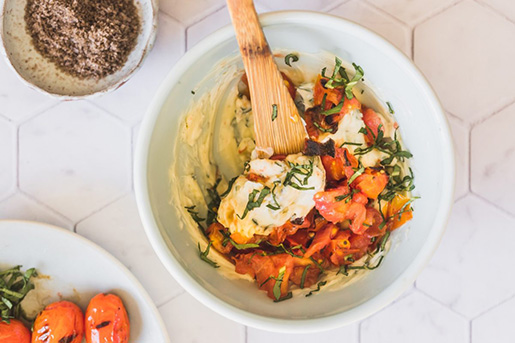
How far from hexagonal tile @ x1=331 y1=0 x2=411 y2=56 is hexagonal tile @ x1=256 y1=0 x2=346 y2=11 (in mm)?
14

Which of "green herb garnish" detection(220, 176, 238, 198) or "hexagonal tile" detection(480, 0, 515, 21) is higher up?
Answer: "hexagonal tile" detection(480, 0, 515, 21)

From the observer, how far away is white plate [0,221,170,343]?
0.95 meters

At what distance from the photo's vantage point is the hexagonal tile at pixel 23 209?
3.21 ft

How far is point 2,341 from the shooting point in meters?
0.92

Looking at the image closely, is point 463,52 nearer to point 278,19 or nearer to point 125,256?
point 278,19

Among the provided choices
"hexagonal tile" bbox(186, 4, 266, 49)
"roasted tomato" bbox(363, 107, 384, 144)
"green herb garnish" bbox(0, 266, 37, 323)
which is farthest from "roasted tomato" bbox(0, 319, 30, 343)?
"roasted tomato" bbox(363, 107, 384, 144)

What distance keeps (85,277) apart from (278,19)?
56cm

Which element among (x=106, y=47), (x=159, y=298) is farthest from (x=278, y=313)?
(x=106, y=47)

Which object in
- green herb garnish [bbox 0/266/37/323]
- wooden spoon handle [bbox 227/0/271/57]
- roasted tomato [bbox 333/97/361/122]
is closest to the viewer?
wooden spoon handle [bbox 227/0/271/57]

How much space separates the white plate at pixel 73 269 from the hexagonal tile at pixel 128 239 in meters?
0.03

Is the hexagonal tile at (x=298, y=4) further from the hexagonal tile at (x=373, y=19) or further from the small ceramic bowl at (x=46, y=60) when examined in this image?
the small ceramic bowl at (x=46, y=60)

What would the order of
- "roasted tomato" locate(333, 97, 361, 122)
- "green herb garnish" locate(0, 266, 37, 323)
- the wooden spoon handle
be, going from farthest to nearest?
"green herb garnish" locate(0, 266, 37, 323), "roasted tomato" locate(333, 97, 361, 122), the wooden spoon handle

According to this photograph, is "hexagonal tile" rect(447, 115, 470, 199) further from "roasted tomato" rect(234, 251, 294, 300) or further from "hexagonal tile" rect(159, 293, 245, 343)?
"hexagonal tile" rect(159, 293, 245, 343)

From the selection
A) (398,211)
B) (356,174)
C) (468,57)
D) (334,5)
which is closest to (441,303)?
(398,211)
